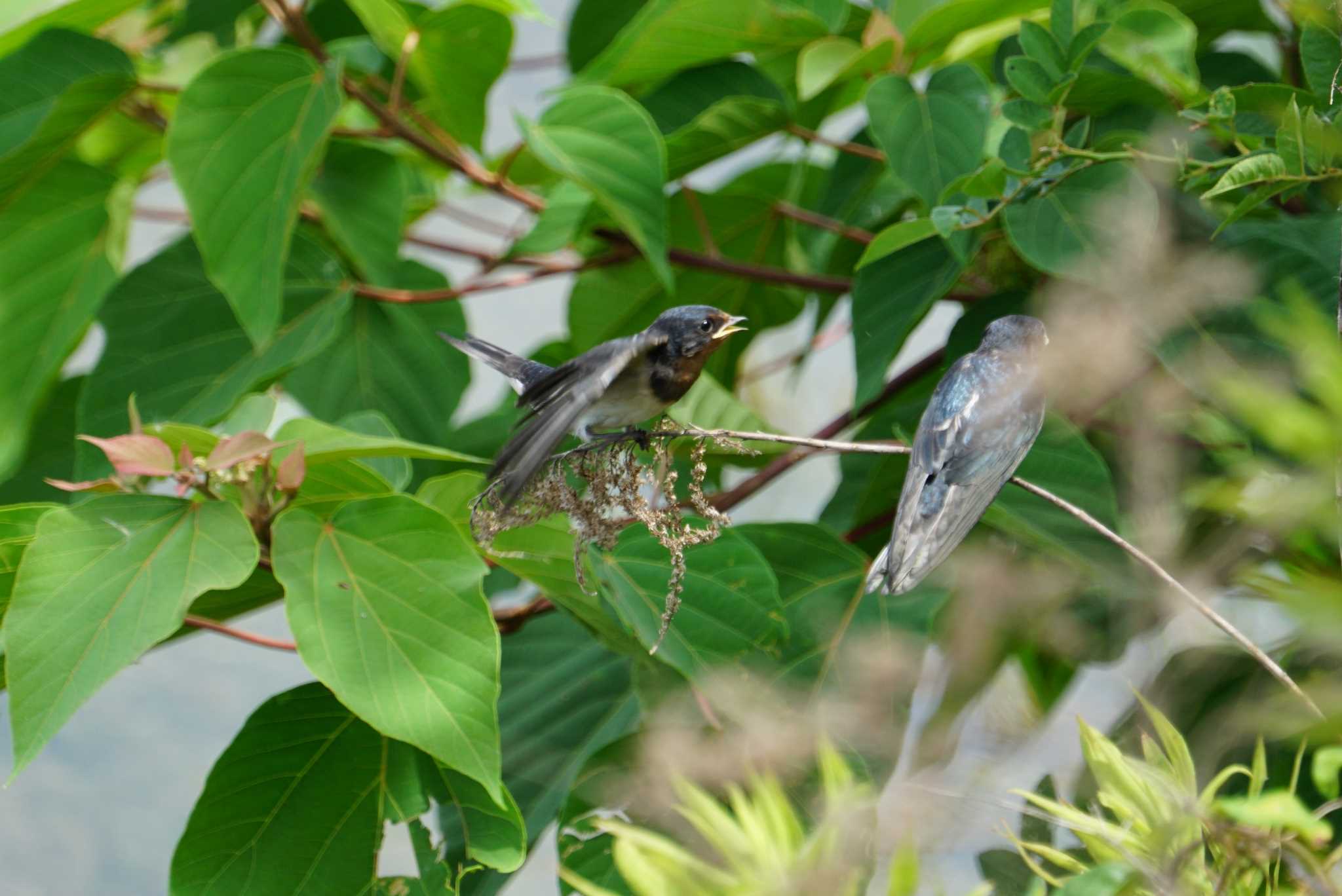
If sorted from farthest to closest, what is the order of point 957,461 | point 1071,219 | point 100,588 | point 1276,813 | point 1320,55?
point 1071,219
point 100,588
point 1320,55
point 957,461
point 1276,813

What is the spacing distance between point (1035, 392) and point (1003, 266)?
0.46 metres

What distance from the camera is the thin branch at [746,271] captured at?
991 mm

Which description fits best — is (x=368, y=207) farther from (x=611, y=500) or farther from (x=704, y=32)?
(x=611, y=500)

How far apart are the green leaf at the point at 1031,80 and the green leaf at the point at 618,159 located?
32 centimetres

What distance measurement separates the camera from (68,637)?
2.16 ft

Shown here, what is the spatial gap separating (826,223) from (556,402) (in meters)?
0.56

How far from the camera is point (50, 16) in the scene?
40.0 inches

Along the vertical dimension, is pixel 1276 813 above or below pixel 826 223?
above

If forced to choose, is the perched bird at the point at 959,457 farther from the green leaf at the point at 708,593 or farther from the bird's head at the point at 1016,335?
the green leaf at the point at 708,593

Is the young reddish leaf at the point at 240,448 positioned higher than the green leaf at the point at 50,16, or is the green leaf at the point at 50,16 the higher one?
the green leaf at the point at 50,16

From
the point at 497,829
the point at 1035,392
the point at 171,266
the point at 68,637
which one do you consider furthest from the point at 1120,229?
the point at 171,266

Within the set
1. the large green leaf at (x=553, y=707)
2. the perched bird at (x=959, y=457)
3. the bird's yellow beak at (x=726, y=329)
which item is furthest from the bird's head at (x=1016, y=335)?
the large green leaf at (x=553, y=707)

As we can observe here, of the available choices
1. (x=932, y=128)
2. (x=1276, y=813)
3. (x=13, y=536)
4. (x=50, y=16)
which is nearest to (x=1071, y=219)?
(x=932, y=128)

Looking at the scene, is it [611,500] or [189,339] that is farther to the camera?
[189,339]
